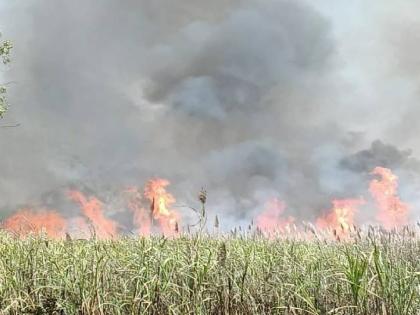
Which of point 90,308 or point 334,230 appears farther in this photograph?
point 334,230

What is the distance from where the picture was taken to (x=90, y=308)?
20.5ft

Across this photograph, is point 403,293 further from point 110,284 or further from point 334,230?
point 334,230

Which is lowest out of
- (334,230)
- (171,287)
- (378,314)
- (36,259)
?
(378,314)

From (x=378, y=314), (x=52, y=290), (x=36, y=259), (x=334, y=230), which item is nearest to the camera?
(x=378, y=314)

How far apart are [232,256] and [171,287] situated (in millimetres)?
1769

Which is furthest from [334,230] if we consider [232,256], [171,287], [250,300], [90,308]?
[90,308]

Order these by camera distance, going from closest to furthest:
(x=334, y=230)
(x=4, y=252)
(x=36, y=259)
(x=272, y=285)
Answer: (x=272, y=285) → (x=36, y=259) → (x=4, y=252) → (x=334, y=230)

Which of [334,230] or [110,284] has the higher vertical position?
[334,230]

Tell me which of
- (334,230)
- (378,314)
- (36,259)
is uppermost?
(334,230)

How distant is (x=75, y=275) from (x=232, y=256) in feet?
8.43

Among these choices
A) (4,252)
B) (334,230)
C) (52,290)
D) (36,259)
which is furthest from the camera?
(334,230)

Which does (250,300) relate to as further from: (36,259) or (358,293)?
(36,259)

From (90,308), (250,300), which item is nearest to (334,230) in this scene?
(250,300)

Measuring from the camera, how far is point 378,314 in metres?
6.22
